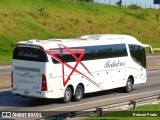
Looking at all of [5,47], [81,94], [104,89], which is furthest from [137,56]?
[5,47]

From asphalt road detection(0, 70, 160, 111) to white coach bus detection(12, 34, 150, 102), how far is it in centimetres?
42

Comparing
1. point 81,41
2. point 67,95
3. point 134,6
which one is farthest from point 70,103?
point 134,6

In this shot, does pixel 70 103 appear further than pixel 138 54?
No

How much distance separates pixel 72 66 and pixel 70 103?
5.12 ft

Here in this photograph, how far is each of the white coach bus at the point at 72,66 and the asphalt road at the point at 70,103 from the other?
0.42m

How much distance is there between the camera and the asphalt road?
866 inches

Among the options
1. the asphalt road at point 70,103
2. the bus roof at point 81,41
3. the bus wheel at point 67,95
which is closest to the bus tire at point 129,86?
the asphalt road at point 70,103

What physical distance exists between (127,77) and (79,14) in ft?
170

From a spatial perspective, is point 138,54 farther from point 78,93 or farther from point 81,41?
point 78,93

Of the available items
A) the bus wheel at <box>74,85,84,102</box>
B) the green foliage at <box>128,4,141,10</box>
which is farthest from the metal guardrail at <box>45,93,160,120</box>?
the green foliage at <box>128,4,141,10</box>

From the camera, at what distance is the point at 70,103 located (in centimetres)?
2359

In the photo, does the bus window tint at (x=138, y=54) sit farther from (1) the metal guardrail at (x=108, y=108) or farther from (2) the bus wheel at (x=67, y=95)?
(1) the metal guardrail at (x=108, y=108)

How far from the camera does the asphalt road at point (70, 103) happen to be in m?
22.0

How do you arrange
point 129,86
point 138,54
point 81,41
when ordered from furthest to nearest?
point 138,54, point 129,86, point 81,41
